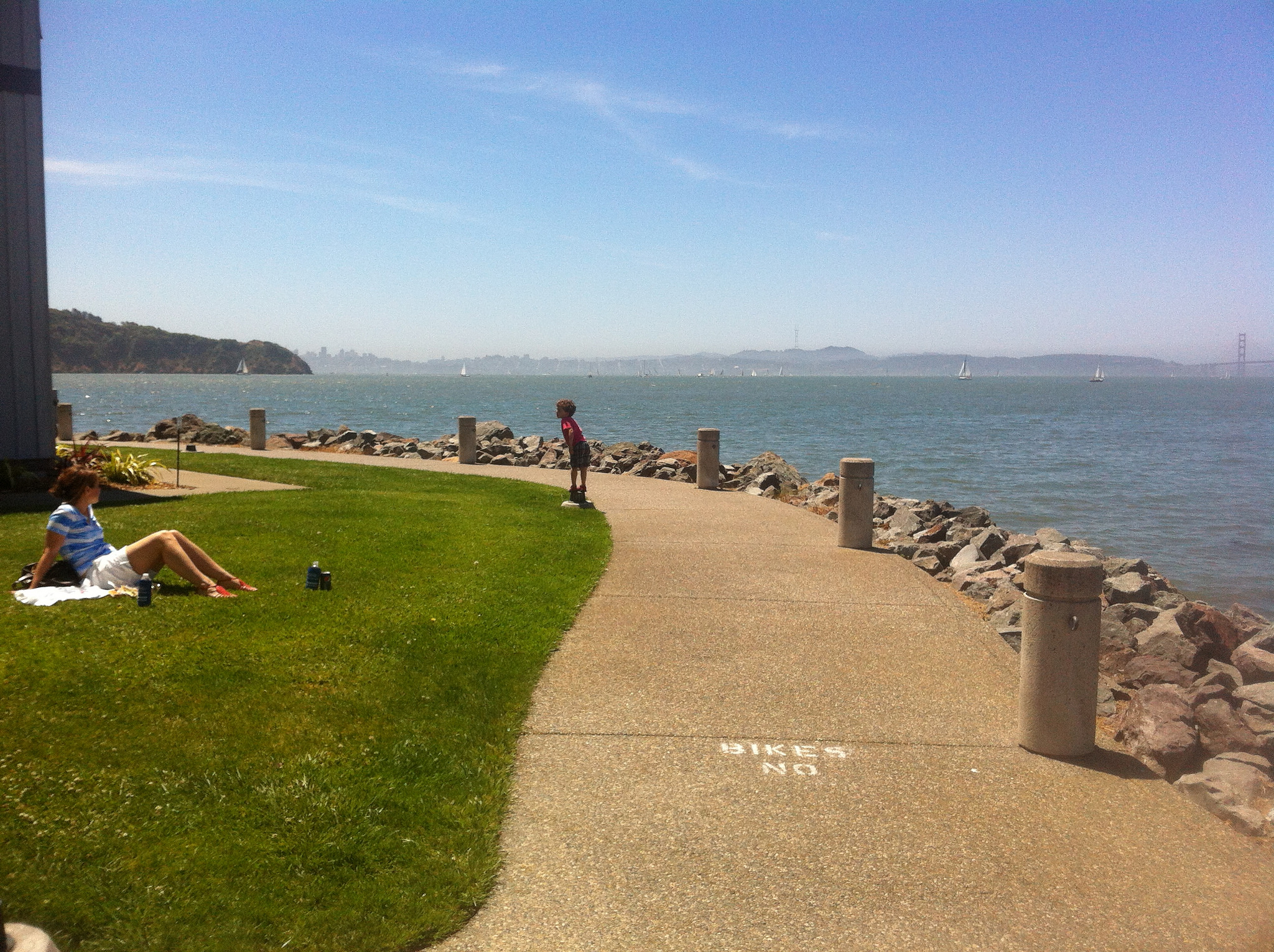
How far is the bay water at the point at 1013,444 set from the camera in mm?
24422

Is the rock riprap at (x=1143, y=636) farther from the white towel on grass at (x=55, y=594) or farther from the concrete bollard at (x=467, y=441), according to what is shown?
the white towel on grass at (x=55, y=594)

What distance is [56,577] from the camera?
7738mm

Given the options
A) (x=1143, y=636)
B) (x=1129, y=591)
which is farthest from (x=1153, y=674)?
Result: (x=1129, y=591)

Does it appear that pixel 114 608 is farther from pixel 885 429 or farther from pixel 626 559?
pixel 885 429

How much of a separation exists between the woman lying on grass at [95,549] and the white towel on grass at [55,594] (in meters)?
0.08

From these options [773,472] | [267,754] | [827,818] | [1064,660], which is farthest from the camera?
[773,472]

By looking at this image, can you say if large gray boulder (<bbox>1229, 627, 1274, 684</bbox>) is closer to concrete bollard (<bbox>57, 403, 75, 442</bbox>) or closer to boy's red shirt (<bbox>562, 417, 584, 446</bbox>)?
boy's red shirt (<bbox>562, 417, 584, 446</bbox>)

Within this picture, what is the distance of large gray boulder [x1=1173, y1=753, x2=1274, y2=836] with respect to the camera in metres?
5.40

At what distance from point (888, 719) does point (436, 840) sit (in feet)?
10.4

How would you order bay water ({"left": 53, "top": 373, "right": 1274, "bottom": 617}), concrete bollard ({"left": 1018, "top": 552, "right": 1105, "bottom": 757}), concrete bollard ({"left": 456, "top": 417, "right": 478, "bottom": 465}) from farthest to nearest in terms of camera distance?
1. bay water ({"left": 53, "top": 373, "right": 1274, "bottom": 617})
2. concrete bollard ({"left": 456, "top": 417, "right": 478, "bottom": 465})
3. concrete bollard ({"left": 1018, "top": 552, "right": 1105, "bottom": 757})

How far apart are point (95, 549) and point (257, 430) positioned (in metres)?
19.8

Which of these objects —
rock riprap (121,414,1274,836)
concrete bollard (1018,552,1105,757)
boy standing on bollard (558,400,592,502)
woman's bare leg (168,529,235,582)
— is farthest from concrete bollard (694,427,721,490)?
concrete bollard (1018,552,1105,757)

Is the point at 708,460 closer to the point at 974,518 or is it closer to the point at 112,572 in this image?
the point at 974,518

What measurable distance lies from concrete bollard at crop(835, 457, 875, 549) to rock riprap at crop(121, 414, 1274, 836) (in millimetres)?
1518
